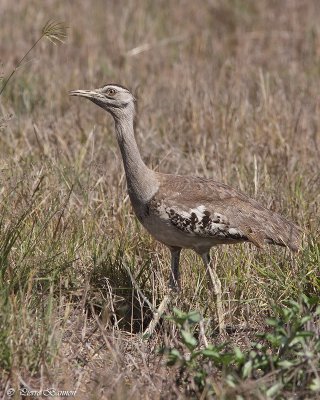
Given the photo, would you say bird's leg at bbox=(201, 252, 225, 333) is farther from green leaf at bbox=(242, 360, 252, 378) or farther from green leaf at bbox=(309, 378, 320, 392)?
green leaf at bbox=(309, 378, 320, 392)

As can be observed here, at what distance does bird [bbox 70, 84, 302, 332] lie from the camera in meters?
4.68

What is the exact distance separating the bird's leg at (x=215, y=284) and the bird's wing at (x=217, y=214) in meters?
0.20

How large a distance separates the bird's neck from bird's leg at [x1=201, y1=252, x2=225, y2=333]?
0.48 m

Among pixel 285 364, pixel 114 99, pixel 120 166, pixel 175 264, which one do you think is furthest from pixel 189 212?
pixel 120 166

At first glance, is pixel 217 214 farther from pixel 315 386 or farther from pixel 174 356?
pixel 315 386

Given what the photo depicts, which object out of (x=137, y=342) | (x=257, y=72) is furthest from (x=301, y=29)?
(x=137, y=342)

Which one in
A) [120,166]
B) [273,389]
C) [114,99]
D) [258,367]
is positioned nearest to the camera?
[273,389]

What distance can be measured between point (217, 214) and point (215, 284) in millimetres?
384

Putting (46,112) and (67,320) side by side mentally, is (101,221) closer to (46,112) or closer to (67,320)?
(67,320)

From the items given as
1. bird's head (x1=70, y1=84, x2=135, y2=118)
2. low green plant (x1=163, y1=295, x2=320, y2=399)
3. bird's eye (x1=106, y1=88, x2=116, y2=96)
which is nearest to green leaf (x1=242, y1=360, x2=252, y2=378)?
low green plant (x1=163, y1=295, x2=320, y2=399)

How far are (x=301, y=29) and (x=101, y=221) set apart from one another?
18.1 ft

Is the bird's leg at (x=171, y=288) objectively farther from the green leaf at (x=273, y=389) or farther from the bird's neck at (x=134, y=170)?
the green leaf at (x=273, y=389)

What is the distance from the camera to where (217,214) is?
15.6ft

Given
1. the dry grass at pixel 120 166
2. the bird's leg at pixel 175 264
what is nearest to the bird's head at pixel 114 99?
the dry grass at pixel 120 166
